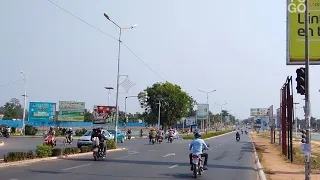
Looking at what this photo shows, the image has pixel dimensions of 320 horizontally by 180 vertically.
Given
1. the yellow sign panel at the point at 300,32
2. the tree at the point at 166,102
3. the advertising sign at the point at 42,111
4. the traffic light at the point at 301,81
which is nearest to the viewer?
the traffic light at the point at 301,81

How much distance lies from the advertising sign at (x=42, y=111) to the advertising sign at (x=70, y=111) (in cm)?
416

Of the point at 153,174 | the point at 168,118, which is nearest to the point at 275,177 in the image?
the point at 153,174

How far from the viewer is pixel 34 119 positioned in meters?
70.0

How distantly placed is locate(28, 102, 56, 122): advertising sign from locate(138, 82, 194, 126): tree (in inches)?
1150

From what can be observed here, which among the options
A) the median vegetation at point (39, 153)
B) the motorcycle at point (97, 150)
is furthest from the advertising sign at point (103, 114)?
the motorcycle at point (97, 150)

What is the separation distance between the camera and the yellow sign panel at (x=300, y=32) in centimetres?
2478

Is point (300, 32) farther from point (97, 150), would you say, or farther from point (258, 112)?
point (258, 112)

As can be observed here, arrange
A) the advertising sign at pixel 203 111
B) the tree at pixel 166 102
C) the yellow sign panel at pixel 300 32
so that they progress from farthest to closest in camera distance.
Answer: the tree at pixel 166 102
the advertising sign at pixel 203 111
the yellow sign panel at pixel 300 32

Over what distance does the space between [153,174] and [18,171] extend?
517 centimetres

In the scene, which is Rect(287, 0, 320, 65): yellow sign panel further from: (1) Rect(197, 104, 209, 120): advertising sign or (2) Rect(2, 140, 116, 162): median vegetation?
(1) Rect(197, 104, 209, 120): advertising sign

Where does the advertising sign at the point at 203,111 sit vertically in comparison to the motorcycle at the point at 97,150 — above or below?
above

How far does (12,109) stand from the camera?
137m

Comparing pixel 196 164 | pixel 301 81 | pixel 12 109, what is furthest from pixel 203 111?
pixel 12 109

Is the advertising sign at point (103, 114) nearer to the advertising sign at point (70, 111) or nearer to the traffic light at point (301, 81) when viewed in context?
the advertising sign at point (70, 111)
